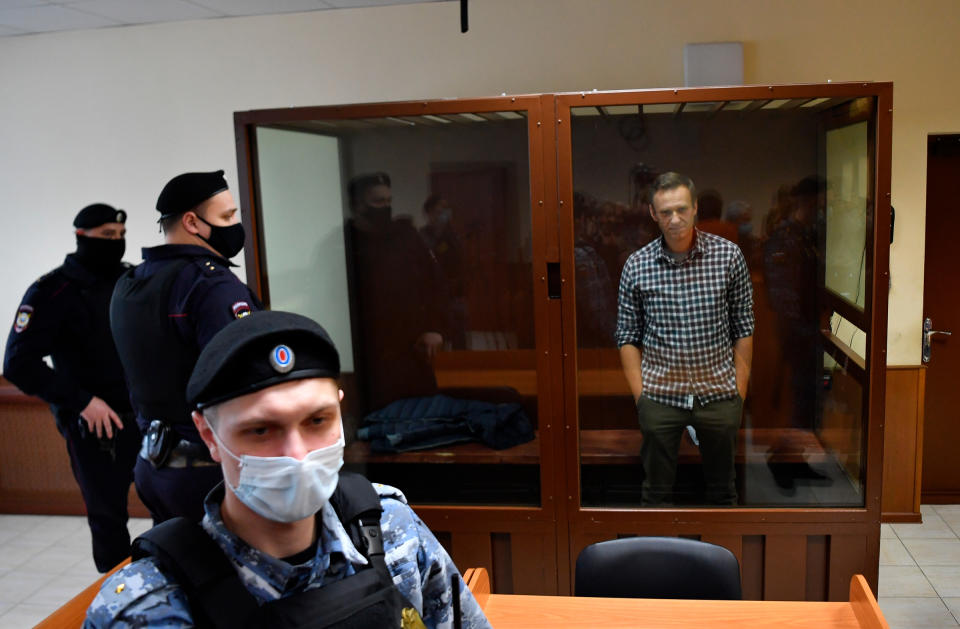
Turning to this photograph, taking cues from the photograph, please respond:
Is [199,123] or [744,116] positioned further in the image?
[199,123]

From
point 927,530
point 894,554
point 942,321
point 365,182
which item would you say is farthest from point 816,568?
point 365,182

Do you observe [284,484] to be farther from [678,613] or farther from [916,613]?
[916,613]

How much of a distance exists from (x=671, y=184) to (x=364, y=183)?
3.88ft

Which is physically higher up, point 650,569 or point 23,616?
point 650,569

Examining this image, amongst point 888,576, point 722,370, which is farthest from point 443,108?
point 888,576

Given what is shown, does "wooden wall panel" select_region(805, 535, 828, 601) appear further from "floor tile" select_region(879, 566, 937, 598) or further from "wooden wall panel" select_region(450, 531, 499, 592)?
"wooden wall panel" select_region(450, 531, 499, 592)

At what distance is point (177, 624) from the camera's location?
1.23 m

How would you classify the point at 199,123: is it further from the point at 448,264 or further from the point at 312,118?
the point at 448,264

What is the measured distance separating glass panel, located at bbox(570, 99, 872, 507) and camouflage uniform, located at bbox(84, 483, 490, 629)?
70.7 inches

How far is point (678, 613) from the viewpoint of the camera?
2146 mm

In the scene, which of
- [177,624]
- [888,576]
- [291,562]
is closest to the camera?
[177,624]

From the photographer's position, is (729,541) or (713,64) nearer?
(729,541)

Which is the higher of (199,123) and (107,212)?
(199,123)

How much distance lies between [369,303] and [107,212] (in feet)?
4.14
